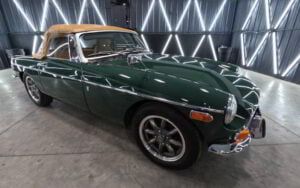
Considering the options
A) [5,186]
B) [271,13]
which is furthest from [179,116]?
[271,13]

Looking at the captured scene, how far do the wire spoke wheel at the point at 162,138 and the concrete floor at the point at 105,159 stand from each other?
0.16 metres

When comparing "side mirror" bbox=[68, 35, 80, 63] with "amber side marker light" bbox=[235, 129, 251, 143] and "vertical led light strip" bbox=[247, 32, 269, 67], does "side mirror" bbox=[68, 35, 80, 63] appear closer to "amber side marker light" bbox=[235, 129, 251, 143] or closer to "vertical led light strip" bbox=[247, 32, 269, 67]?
"amber side marker light" bbox=[235, 129, 251, 143]

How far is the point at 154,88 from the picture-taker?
5.20 feet

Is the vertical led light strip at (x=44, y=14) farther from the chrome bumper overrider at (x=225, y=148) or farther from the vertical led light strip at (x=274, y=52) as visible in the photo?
the chrome bumper overrider at (x=225, y=148)

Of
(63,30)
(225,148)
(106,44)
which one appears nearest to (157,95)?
(225,148)

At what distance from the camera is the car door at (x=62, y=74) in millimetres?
2201

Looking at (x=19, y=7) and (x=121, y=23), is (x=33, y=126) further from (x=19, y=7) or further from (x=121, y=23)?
(x=19, y=7)

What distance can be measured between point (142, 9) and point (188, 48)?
3.35m

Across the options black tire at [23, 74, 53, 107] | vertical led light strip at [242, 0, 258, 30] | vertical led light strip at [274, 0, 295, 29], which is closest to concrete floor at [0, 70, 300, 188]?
black tire at [23, 74, 53, 107]

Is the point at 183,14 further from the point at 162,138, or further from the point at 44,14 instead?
the point at 162,138

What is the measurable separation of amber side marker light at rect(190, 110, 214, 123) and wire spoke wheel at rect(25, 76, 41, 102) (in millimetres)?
3063

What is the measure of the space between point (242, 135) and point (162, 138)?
29.5 inches

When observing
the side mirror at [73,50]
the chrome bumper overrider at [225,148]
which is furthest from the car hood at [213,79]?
the side mirror at [73,50]

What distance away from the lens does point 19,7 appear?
9.05 m
